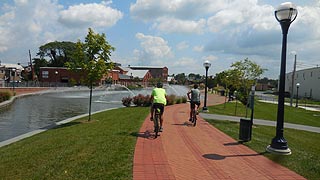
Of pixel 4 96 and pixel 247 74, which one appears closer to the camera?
pixel 247 74

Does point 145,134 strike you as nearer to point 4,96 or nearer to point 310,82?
point 4,96

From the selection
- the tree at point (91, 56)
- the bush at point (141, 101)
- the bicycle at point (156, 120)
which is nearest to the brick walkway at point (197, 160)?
the bicycle at point (156, 120)

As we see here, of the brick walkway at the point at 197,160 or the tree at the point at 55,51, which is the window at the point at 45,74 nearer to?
the tree at the point at 55,51

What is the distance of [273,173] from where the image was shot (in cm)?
615

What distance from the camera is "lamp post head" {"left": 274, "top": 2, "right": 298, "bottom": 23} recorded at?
7906mm

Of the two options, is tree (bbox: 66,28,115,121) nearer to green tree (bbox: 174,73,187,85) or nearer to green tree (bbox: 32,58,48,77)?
green tree (bbox: 32,58,48,77)

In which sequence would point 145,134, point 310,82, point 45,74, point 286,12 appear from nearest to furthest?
point 286,12, point 145,134, point 310,82, point 45,74

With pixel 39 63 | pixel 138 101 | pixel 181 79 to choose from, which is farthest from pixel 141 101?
pixel 181 79

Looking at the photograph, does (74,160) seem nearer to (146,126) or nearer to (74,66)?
(146,126)

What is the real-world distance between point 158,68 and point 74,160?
177 metres

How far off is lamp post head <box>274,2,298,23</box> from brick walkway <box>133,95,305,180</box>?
3.71 meters

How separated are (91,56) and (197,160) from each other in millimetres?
9628

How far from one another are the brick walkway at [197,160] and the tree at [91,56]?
5914 mm

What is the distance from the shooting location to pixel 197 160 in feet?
22.3
